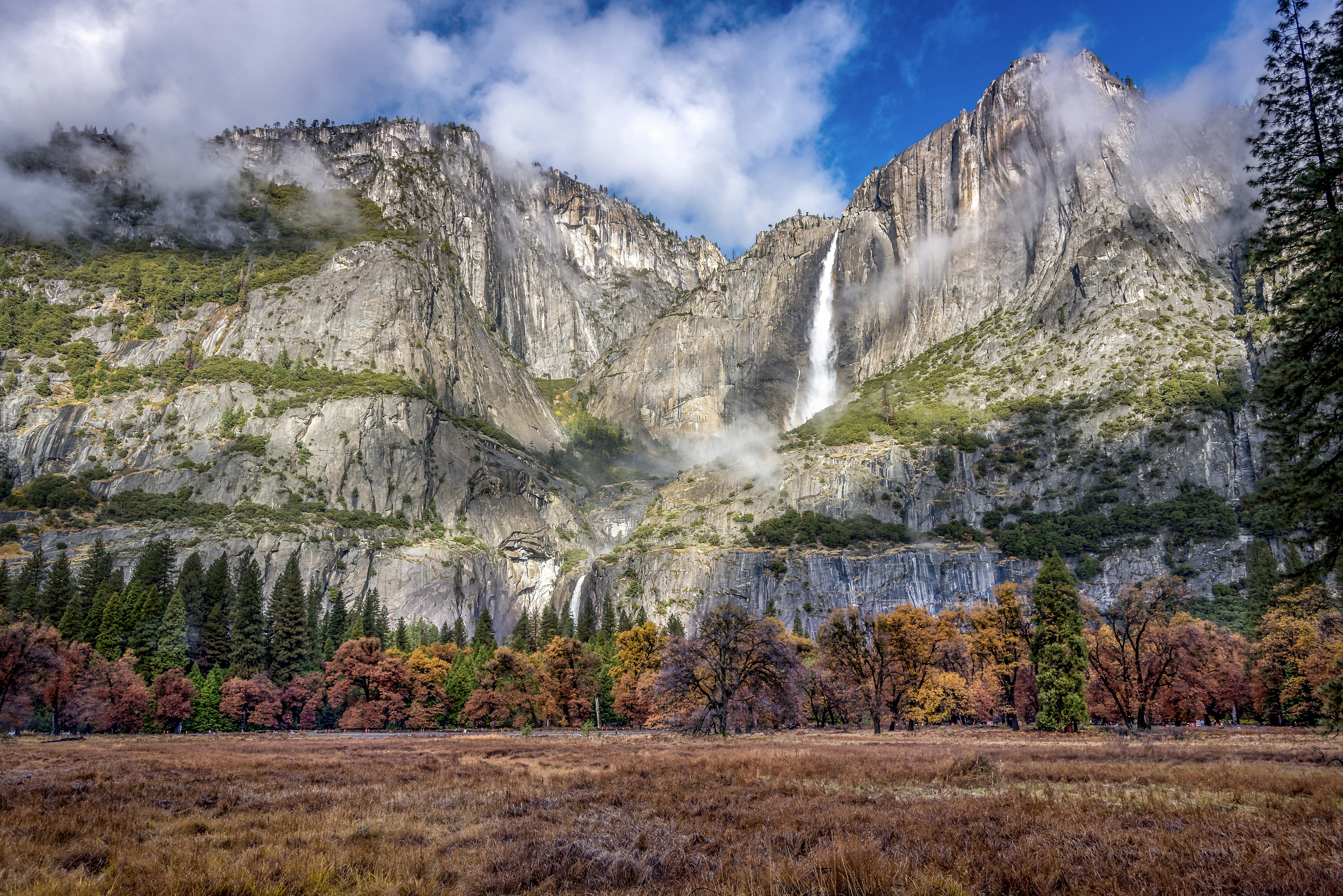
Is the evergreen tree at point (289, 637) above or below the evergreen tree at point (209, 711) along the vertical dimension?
above

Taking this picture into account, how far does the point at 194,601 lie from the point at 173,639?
42.1 ft

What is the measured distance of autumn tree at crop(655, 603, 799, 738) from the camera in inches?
1838

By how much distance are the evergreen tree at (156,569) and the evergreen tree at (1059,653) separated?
100638 millimetres

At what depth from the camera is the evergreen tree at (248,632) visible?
83250mm

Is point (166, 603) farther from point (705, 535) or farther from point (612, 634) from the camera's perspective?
point (705, 535)

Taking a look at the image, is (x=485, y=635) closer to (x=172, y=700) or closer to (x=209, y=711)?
(x=209, y=711)

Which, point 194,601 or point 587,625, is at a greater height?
point 194,601

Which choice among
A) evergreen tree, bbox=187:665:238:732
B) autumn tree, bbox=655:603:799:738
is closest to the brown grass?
autumn tree, bbox=655:603:799:738

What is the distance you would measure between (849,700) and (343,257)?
190455 millimetres

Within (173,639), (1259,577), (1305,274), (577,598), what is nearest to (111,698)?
(173,639)

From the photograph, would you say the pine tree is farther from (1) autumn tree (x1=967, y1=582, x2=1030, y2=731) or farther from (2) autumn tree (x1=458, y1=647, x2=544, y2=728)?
(1) autumn tree (x1=967, y1=582, x2=1030, y2=731)

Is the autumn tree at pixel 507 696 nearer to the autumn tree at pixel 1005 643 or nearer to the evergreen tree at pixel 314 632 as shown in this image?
the evergreen tree at pixel 314 632

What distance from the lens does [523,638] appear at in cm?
10694

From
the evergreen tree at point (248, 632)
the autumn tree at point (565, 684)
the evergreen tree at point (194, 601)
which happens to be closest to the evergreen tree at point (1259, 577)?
the autumn tree at point (565, 684)
